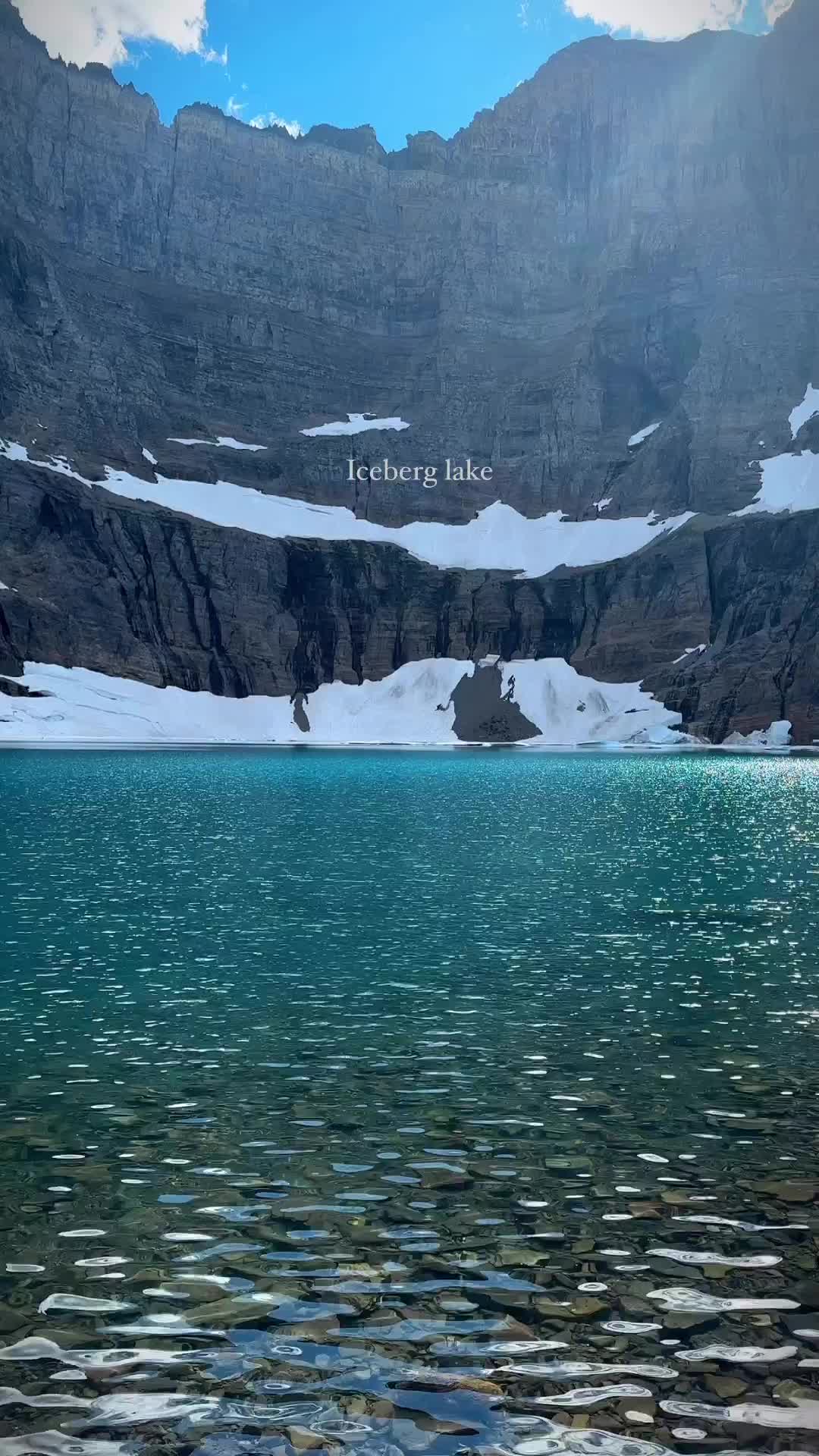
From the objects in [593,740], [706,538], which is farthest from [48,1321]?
[706,538]

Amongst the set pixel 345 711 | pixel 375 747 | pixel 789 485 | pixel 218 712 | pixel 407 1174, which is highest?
pixel 789 485

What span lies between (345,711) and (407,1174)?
587 ft

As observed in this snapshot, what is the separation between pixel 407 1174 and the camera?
10.3 m

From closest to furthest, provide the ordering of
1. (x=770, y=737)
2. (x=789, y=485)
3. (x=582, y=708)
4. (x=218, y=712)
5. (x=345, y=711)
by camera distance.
Answer: (x=770, y=737), (x=218, y=712), (x=582, y=708), (x=789, y=485), (x=345, y=711)

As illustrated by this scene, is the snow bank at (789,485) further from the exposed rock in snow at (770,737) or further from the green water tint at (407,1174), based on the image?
the green water tint at (407,1174)

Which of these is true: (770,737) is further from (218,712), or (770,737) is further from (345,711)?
(218,712)

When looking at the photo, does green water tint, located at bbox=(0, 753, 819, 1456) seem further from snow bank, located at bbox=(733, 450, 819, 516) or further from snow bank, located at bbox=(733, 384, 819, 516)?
snow bank, located at bbox=(733, 450, 819, 516)

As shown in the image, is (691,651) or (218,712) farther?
(218,712)

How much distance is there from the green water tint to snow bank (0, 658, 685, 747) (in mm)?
135294

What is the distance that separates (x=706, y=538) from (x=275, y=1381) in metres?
192

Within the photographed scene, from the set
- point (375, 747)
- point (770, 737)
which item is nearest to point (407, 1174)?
point (375, 747)

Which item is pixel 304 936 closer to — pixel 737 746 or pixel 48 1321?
pixel 48 1321

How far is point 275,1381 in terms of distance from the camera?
266 inches

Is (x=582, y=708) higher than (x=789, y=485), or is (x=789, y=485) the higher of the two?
(x=789, y=485)
